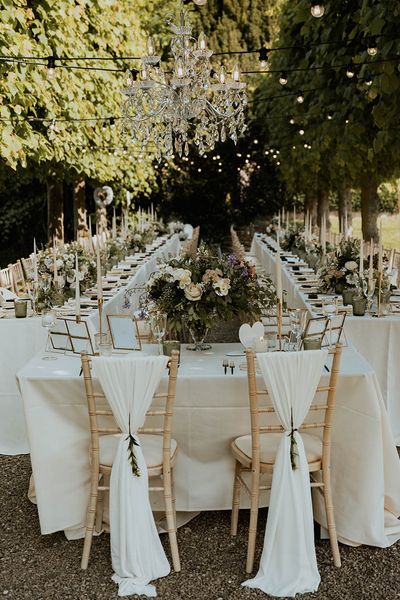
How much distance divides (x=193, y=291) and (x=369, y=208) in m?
11.3

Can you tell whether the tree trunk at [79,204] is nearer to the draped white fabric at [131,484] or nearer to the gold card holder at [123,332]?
the gold card holder at [123,332]

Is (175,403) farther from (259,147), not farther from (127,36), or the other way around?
(259,147)

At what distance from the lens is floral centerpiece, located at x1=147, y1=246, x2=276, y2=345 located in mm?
4609

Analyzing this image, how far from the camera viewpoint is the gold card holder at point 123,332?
4.74 metres

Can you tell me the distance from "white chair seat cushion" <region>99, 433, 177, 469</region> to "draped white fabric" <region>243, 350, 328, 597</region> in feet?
1.97

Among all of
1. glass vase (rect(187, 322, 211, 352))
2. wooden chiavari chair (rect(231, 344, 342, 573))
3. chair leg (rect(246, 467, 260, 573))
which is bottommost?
chair leg (rect(246, 467, 260, 573))

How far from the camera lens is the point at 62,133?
11.8 m

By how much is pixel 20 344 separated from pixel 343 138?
5.94 meters

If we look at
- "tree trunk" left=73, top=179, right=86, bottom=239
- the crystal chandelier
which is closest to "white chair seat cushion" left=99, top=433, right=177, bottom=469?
the crystal chandelier

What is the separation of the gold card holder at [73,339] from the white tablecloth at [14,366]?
46.8 inches

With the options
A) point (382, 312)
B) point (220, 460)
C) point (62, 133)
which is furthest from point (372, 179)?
point (220, 460)

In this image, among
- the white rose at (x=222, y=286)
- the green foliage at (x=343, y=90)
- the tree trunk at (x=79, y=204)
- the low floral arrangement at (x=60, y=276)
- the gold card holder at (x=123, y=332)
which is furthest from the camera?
the tree trunk at (x=79, y=204)

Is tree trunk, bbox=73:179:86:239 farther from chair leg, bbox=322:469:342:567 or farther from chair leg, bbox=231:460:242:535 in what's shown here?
chair leg, bbox=322:469:342:567

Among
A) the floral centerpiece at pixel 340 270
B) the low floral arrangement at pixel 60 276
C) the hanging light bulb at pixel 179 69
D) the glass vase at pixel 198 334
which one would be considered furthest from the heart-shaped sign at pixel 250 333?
the hanging light bulb at pixel 179 69
